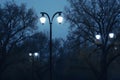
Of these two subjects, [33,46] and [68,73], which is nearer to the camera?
[33,46]

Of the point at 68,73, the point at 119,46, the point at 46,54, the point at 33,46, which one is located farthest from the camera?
the point at 46,54

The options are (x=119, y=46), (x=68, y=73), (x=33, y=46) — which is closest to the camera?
(x=119, y=46)

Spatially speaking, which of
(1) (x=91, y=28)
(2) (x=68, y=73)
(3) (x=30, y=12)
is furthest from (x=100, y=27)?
(2) (x=68, y=73)

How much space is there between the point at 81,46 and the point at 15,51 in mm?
15048

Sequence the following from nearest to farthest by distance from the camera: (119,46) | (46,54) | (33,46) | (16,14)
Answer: (119,46) < (16,14) < (33,46) < (46,54)

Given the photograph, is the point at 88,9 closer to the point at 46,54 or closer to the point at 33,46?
the point at 33,46

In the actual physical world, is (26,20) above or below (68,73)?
above

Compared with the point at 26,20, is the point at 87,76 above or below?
below

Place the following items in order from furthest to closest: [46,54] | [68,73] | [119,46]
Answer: [46,54]
[68,73]
[119,46]

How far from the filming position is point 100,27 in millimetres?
48625

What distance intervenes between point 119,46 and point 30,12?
660 inches

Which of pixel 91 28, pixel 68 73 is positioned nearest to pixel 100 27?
pixel 91 28

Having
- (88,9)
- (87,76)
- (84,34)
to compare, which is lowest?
(87,76)

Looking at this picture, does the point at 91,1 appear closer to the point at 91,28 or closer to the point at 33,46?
the point at 91,28
